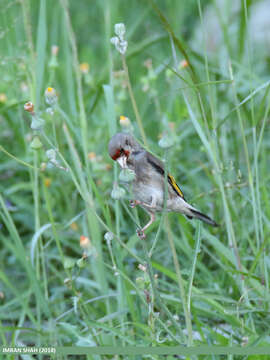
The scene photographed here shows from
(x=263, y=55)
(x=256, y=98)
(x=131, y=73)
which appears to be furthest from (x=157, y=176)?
(x=263, y=55)

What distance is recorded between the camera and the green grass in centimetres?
209

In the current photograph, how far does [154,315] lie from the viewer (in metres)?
1.80

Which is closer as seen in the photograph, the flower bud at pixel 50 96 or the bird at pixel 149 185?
the flower bud at pixel 50 96

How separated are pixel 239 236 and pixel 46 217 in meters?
1.20

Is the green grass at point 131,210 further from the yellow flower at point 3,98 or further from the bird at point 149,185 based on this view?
the bird at point 149,185

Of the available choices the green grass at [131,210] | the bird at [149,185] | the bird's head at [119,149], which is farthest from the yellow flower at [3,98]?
the bird's head at [119,149]

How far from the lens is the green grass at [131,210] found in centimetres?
209

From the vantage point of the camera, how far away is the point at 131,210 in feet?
9.48

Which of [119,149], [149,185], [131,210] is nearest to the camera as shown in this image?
[119,149]

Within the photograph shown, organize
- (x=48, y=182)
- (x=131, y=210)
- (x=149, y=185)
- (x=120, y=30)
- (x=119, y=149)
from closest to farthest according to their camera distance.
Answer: (x=120, y=30)
(x=119, y=149)
(x=149, y=185)
(x=131, y=210)
(x=48, y=182)

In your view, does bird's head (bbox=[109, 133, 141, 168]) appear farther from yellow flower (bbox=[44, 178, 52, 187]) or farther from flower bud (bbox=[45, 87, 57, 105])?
yellow flower (bbox=[44, 178, 52, 187])

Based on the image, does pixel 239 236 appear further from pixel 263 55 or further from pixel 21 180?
pixel 263 55

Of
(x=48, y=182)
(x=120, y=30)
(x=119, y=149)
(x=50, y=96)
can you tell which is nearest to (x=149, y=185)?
(x=119, y=149)

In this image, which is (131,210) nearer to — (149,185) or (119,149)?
(149,185)
